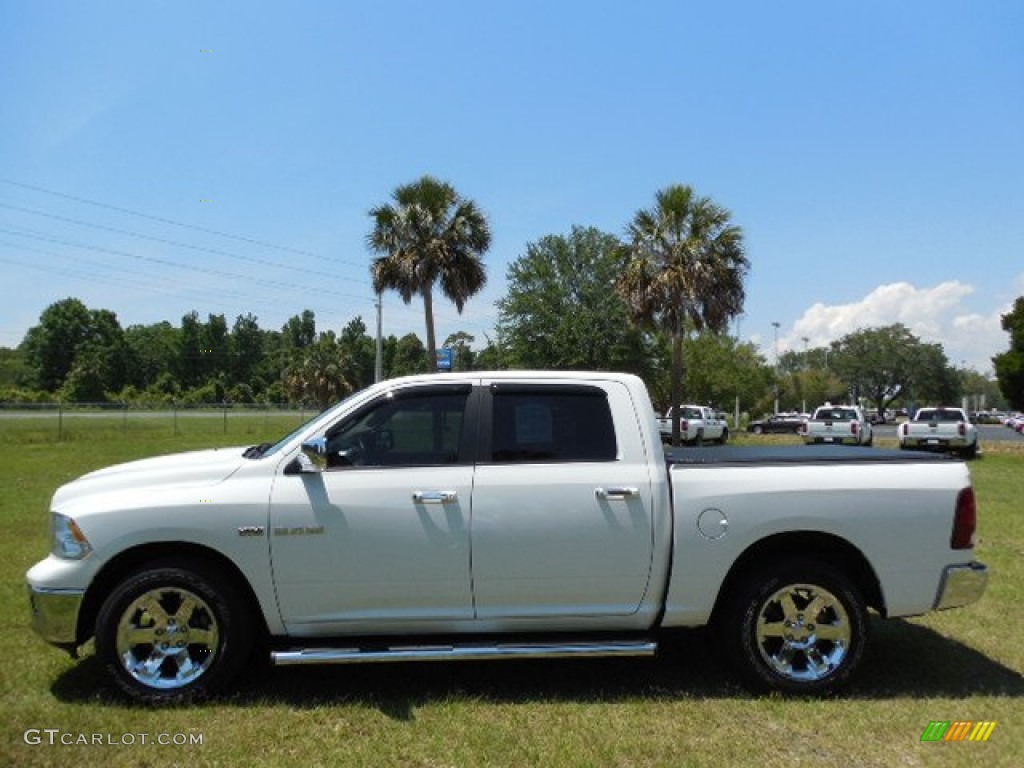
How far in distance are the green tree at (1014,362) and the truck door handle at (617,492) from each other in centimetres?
6468

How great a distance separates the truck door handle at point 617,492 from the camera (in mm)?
4496

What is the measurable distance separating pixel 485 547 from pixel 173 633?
172cm

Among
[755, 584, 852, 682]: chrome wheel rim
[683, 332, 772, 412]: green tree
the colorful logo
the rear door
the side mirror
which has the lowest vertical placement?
the colorful logo

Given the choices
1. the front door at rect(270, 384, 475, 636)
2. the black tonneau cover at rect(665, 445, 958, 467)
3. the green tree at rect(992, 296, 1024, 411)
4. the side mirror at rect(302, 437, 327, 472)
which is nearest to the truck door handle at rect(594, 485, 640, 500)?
the black tonneau cover at rect(665, 445, 958, 467)

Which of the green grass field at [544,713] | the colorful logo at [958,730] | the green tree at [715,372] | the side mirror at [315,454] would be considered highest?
the green tree at [715,372]

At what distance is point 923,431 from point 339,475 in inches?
1016

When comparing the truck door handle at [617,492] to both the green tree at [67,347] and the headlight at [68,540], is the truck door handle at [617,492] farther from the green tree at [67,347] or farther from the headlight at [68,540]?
the green tree at [67,347]

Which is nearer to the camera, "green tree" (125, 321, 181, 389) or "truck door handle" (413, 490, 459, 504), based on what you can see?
"truck door handle" (413, 490, 459, 504)

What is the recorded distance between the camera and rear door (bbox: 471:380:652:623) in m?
4.46

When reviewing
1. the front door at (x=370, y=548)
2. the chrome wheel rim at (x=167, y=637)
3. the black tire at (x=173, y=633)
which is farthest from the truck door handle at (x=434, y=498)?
the chrome wheel rim at (x=167, y=637)

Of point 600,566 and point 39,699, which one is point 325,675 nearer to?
point 39,699

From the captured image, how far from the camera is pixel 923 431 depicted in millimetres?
26266

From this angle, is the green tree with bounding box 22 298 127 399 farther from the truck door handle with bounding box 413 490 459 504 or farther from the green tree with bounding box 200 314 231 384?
the truck door handle with bounding box 413 490 459 504

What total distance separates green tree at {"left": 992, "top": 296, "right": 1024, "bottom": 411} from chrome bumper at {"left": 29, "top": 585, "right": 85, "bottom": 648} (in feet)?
218
